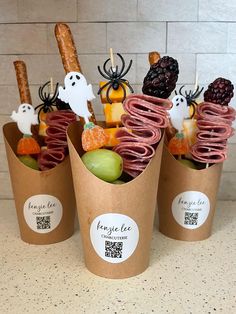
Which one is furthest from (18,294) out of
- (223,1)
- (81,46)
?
(223,1)

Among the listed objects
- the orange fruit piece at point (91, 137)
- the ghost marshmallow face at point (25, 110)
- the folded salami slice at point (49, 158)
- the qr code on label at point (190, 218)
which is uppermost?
the ghost marshmallow face at point (25, 110)

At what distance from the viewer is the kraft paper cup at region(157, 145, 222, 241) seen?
79 cm

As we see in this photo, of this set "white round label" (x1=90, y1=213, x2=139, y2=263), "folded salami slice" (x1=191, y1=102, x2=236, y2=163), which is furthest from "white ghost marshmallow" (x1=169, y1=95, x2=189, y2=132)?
"white round label" (x1=90, y1=213, x2=139, y2=263)

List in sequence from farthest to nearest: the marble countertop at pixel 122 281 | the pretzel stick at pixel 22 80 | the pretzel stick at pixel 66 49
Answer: the pretzel stick at pixel 22 80 → the pretzel stick at pixel 66 49 → the marble countertop at pixel 122 281

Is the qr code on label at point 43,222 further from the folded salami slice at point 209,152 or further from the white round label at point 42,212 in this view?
the folded salami slice at point 209,152

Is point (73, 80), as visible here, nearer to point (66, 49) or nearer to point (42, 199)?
point (66, 49)

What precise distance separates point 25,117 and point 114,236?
315 millimetres

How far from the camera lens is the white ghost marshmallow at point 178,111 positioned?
0.79 m

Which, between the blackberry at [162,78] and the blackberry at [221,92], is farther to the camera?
the blackberry at [221,92]

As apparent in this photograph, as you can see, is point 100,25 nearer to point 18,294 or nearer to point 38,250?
point 38,250

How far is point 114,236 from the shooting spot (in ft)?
2.13

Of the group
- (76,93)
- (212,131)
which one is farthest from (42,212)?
(212,131)

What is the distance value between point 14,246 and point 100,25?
0.58m

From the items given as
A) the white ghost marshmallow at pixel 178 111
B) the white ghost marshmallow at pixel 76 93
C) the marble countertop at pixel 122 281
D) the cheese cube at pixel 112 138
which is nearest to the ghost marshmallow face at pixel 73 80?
the white ghost marshmallow at pixel 76 93
